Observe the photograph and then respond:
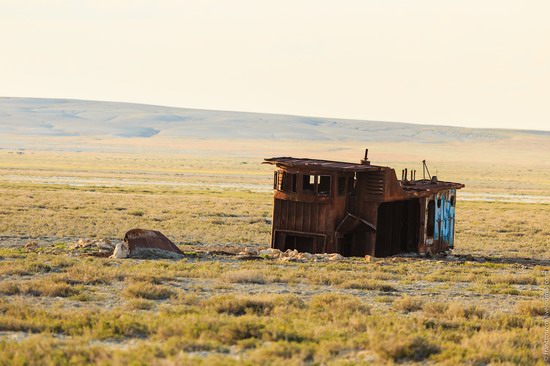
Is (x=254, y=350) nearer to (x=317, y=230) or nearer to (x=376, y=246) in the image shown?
(x=317, y=230)

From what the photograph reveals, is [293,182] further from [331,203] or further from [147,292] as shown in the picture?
[147,292]

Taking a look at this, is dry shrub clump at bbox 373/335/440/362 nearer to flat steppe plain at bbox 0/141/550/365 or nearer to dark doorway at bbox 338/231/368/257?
flat steppe plain at bbox 0/141/550/365

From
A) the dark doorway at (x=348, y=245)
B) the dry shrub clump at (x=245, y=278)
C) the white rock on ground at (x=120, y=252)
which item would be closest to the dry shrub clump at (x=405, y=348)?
the dry shrub clump at (x=245, y=278)

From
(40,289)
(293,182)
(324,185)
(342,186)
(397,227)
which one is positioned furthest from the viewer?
(397,227)

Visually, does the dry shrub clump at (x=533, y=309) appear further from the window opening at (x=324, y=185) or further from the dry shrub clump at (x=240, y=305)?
the window opening at (x=324, y=185)

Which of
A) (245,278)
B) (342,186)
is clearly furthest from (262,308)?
(342,186)

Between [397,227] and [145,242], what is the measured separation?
8253 mm

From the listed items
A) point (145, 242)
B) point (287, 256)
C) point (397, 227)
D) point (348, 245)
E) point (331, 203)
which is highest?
point (331, 203)

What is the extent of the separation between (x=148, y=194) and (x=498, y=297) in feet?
142

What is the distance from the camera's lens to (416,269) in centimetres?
2220

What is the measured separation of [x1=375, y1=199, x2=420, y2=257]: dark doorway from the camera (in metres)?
27.9

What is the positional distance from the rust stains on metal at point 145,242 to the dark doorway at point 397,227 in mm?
6666

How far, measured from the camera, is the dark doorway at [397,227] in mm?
27906

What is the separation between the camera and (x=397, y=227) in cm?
2834
